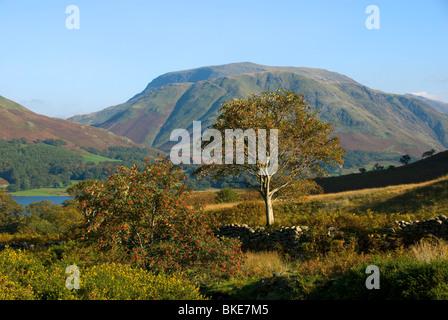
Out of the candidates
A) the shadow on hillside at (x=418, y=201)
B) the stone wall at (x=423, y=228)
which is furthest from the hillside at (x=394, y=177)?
the stone wall at (x=423, y=228)

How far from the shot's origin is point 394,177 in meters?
67.4

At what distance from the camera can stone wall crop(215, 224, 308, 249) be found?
20742mm

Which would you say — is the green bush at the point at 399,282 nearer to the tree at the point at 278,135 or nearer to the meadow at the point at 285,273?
the meadow at the point at 285,273

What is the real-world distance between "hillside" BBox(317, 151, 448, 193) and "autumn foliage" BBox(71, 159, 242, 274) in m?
55.7

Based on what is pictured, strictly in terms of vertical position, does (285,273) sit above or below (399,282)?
below

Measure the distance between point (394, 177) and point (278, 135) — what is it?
5089 centimetres

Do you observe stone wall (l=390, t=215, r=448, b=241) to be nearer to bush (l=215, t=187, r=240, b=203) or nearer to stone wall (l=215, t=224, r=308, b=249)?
stone wall (l=215, t=224, r=308, b=249)

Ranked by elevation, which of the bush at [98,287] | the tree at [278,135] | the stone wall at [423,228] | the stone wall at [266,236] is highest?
the tree at [278,135]

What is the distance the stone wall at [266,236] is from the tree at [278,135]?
1.91m

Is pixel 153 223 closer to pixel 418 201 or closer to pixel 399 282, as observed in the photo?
pixel 399 282

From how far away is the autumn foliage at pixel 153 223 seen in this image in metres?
15.3

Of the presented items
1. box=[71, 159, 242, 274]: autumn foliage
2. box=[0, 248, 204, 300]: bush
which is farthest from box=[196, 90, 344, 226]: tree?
box=[0, 248, 204, 300]: bush

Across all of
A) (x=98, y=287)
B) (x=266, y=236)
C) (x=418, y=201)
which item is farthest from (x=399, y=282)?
(x=418, y=201)
